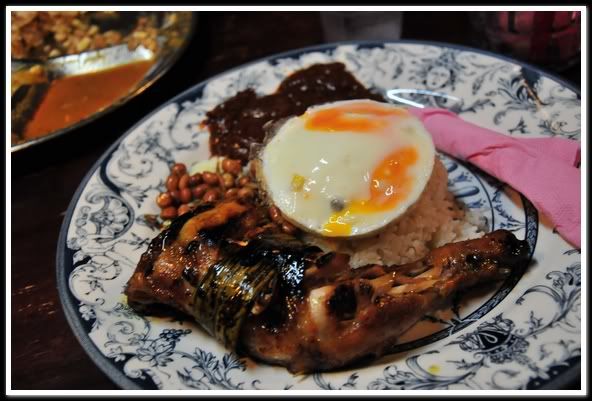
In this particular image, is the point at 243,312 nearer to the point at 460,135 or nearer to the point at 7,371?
the point at 7,371

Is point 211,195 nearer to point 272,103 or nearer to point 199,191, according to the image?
point 199,191

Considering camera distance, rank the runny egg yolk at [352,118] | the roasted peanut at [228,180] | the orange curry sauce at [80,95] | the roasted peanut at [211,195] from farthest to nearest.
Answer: the orange curry sauce at [80,95] → the roasted peanut at [228,180] → the roasted peanut at [211,195] → the runny egg yolk at [352,118]

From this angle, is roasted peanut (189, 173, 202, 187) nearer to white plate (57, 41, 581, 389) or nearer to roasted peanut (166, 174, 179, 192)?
roasted peanut (166, 174, 179, 192)

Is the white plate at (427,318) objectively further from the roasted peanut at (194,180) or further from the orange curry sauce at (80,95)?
the orange curry sauce at (80,95)

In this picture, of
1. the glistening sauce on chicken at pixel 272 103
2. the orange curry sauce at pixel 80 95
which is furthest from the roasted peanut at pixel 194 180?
the orange curry sauce at pixel 80 95

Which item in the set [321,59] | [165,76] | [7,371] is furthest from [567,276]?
[165,76]
